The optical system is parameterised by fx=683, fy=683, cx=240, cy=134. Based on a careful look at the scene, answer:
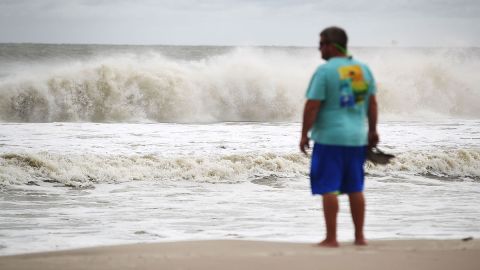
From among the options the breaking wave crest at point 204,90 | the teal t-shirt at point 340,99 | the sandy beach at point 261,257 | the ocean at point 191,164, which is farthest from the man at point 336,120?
the breaking wave crest at point 204,90

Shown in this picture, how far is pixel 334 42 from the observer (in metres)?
4.50

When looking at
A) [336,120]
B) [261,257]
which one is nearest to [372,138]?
[336,120]

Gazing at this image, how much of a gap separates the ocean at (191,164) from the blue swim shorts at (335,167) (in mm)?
1311

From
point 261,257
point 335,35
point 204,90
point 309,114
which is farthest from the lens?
point 204,90

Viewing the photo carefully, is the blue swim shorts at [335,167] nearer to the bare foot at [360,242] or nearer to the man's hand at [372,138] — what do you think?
the man's hand at [372,138]

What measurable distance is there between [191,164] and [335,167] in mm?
6733

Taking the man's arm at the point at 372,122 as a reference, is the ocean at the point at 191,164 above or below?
below

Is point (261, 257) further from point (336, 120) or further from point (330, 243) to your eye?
point (336, 120)

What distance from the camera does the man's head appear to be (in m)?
4.49

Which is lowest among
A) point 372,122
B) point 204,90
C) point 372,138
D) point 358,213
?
point 358,213

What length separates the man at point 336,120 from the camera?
14.3 ft

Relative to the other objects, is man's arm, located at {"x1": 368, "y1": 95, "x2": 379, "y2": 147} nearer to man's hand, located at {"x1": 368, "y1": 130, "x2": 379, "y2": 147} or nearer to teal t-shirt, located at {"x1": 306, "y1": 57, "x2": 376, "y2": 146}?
man's hand, located at {"x1": 368, "y1": 130, "x2": 379, "y2": 147}

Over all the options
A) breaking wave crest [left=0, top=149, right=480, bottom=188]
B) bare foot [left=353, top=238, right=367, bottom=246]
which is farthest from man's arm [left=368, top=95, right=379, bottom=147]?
breaking wave crest [left=0, top=149, right=480, bottom=188]

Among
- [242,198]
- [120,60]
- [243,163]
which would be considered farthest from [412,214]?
[120,60]
